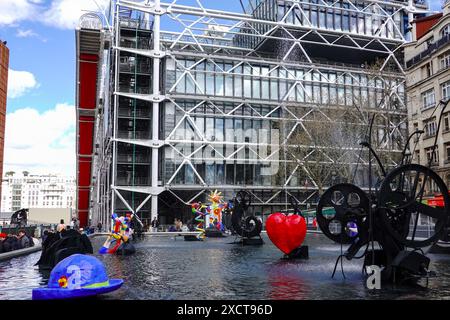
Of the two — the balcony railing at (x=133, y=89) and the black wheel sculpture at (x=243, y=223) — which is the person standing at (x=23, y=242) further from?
the balcony railing at (x=133, y=89)

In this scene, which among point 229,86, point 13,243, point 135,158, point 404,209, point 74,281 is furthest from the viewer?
point 229,86

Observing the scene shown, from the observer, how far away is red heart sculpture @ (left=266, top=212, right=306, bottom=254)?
17281 mm

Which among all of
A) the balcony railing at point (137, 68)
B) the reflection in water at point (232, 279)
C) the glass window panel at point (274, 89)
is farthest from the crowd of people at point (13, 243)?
the glass window panel at point (274, 89)

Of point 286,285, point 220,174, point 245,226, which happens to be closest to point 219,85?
point 220,174

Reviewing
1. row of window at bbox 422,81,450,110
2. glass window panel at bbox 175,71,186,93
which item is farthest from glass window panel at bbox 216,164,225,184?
row of window at bbox 422,81,450,110

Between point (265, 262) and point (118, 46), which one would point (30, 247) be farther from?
point (118, 46)

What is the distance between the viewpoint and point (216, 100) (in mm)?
61906

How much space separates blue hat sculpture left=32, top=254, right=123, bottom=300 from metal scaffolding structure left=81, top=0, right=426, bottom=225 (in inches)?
1920

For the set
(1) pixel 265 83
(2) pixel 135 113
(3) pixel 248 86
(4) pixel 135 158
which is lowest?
(4) pixel 135 158

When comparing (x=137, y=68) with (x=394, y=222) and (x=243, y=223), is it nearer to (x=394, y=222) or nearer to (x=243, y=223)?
(x=243, y=223)

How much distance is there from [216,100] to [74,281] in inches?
2135

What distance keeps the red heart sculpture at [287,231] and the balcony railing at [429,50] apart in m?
37.6

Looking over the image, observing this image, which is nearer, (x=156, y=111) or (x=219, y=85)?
(x=156, y=111)
